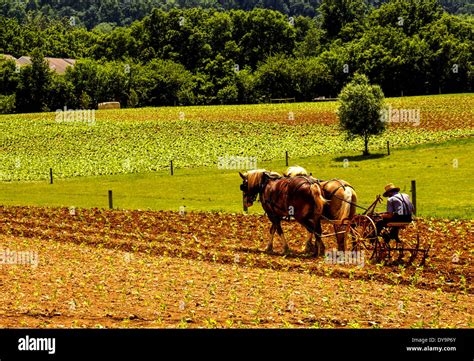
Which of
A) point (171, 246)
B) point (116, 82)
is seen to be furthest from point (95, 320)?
point (116, 82)

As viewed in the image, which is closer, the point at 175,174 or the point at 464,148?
the point at 175,174

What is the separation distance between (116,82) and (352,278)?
116693 mm

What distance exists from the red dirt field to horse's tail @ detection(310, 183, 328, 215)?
1.63 meters

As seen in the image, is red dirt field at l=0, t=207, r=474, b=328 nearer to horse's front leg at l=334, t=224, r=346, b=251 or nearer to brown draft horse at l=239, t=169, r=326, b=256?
horse's front leg at l=334, t=224, r=346, b=251

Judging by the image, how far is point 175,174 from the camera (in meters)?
62.6

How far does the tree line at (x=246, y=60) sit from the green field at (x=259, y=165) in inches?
2004

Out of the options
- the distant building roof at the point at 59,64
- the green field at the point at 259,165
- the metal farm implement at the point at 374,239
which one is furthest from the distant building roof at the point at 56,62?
the metal farm implement at the point at 374,239

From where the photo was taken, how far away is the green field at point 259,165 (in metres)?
42.2

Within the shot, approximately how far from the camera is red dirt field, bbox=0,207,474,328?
16.6 m

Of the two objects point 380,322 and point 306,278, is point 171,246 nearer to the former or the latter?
point 306,278

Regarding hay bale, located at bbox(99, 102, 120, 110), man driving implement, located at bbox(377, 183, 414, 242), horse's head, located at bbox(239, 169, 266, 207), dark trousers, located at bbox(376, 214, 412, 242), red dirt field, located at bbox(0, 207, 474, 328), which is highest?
hay bale, located at bbox(99, 102, 120, 110)

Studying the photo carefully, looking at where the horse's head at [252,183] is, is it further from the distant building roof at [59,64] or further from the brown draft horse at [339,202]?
the distant building roof at [59,64]

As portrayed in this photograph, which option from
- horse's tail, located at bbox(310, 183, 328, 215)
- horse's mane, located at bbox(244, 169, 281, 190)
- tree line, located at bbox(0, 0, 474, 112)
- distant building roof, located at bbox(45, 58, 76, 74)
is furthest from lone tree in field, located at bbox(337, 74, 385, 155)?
distant building roof, located at bbox(45, 58, 76, 74)

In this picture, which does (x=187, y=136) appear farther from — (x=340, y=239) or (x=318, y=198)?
(x=318, y=198)
